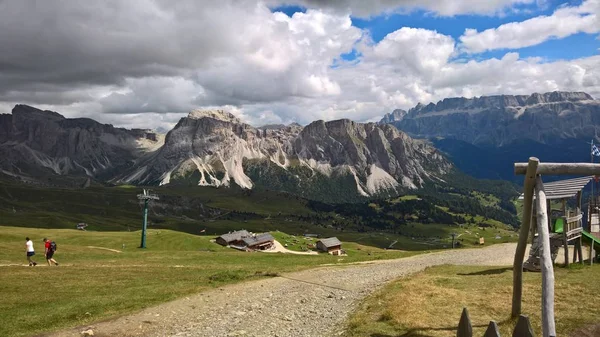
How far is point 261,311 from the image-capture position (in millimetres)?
24531

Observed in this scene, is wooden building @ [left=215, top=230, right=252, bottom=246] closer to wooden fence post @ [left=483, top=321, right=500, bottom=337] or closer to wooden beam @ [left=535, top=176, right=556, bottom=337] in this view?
wooden beam @ [left=535, top=176, right=556, bottom=337]

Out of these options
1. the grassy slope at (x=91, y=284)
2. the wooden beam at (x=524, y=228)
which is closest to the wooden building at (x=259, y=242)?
the grassy slope at (x=91, y=284)

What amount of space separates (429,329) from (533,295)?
8899 millimetres

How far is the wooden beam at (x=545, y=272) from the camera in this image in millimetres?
15070

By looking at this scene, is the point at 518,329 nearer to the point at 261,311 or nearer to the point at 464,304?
the point at 464,304

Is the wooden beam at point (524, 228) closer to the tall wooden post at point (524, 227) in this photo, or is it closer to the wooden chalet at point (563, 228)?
the tall wooden post at point (524, 227)

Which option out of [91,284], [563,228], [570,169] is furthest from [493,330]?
[91,284]

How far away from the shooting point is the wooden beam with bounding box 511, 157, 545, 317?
17.8 metres

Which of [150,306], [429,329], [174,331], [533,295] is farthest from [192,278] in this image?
[533,295]

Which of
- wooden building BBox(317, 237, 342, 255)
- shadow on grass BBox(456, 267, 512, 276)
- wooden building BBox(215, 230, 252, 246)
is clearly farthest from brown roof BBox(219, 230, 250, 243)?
shadow on grass BBox(456, 267, 512, 276)

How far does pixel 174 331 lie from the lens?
21.4m

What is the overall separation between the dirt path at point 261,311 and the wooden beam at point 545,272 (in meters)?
8.77

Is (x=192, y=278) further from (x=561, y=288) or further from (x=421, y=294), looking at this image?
(x=561, y=288)

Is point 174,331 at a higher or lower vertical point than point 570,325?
lower
